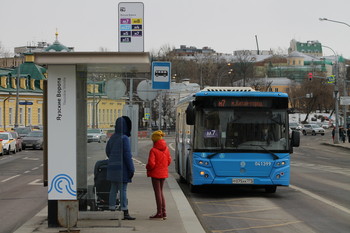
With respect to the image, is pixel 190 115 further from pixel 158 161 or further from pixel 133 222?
pixel 133 222

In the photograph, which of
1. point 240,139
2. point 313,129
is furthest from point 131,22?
point 313,129

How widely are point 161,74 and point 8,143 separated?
26.7 m

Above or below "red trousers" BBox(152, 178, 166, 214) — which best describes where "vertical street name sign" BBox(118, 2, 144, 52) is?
above

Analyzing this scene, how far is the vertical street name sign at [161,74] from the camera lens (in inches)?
872

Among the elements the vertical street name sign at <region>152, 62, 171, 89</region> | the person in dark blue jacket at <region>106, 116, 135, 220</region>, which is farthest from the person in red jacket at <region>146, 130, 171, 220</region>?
the vertical street name sign at <region>152, 62, 171, 89</region>

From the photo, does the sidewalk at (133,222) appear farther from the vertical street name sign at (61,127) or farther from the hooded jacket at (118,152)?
the vertical street name sign at (61,127)

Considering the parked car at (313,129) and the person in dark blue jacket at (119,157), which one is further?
the parked car at (313,129)

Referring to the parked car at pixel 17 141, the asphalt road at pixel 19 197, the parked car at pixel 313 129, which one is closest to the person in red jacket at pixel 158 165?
the asphalt road at pixel 19 197

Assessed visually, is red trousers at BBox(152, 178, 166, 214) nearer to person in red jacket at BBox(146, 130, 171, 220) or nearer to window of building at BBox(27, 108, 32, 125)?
person in red jacket at BBox(146, 130, 171, 220)

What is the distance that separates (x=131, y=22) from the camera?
19.7 meters

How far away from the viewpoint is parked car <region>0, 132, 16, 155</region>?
1813 inches

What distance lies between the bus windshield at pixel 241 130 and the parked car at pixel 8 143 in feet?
99.8

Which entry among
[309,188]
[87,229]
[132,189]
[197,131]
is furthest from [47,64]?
[309,188]

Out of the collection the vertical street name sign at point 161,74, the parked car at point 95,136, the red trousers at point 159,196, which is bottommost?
the red trousers at point 159,196
